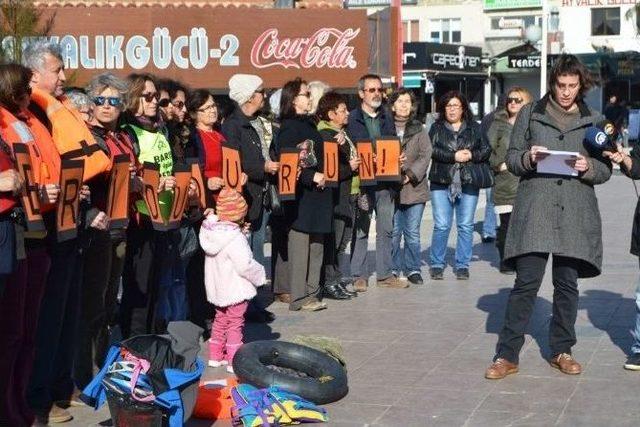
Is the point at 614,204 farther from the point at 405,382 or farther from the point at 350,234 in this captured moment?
the point at 405,382

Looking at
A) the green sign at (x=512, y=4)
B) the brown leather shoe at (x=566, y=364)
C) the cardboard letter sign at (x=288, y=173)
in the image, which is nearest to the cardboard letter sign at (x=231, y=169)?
the cardboard letter sign at (x=288, y=173)

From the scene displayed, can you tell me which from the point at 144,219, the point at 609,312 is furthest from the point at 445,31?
the point at 144,219

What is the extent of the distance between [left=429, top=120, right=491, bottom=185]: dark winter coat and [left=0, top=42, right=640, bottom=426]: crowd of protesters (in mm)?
22

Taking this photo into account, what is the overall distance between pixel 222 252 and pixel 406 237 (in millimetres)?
4233

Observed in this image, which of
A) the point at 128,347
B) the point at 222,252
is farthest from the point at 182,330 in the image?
the point at 222,252

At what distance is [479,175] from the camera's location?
12.6 metres

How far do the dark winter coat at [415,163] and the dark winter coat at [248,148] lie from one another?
2330 mm

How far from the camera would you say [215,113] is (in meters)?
9.59

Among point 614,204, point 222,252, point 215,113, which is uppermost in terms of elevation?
point 215,113

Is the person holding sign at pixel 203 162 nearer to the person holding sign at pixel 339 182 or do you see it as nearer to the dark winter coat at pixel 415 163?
the person holding sign at pixel 339 182

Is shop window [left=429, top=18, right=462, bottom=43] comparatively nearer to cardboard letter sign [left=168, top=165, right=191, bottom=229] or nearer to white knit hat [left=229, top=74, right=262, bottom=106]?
white knit hat [left=229, top=74, right=262, bottom=106]

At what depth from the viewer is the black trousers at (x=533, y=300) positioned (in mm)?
8102

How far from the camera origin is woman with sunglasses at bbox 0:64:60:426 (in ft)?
20.3

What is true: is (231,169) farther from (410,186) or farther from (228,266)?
(410,186)
